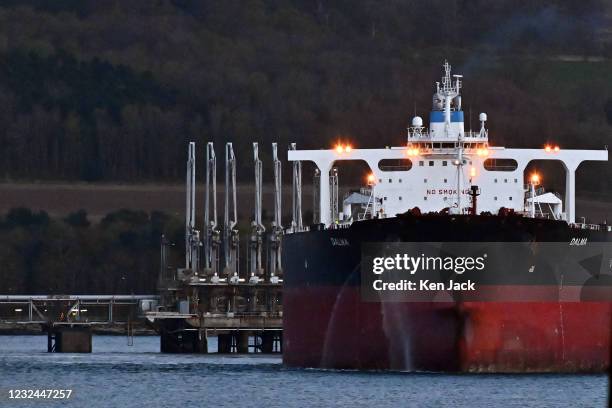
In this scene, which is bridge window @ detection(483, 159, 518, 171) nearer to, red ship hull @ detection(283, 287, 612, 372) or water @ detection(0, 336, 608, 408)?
red ship hull @ detection(283, 287, 612, 372)

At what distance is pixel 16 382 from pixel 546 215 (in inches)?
803

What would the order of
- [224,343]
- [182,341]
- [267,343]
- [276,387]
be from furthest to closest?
[224,343] → [267,343] → [182,341] → [276,387]

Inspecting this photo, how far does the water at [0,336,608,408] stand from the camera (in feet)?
238

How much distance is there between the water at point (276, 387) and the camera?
238 feet

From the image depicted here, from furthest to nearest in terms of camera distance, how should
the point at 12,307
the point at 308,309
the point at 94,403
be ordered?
the point at 12,307 < the point at 308,309 < the point at 94,403

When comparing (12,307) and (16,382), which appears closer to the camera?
(16,382)

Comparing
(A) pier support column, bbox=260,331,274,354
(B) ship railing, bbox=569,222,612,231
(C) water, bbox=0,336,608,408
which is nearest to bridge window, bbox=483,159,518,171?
(B) ship railing, bbox=569,222,612,231

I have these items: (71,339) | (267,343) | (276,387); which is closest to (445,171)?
(276,387)

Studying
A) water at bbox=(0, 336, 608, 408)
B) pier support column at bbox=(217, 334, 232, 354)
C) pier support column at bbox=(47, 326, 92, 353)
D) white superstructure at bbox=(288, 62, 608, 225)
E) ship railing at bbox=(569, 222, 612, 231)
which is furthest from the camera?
pier support column at bbox=(47, 326, 92, 353)

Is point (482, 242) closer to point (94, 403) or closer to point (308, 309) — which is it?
point (308, 309)

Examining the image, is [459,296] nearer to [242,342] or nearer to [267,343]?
[267,343]

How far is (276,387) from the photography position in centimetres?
7869

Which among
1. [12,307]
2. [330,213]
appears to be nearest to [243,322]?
[330,213]

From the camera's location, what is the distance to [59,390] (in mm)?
77688
